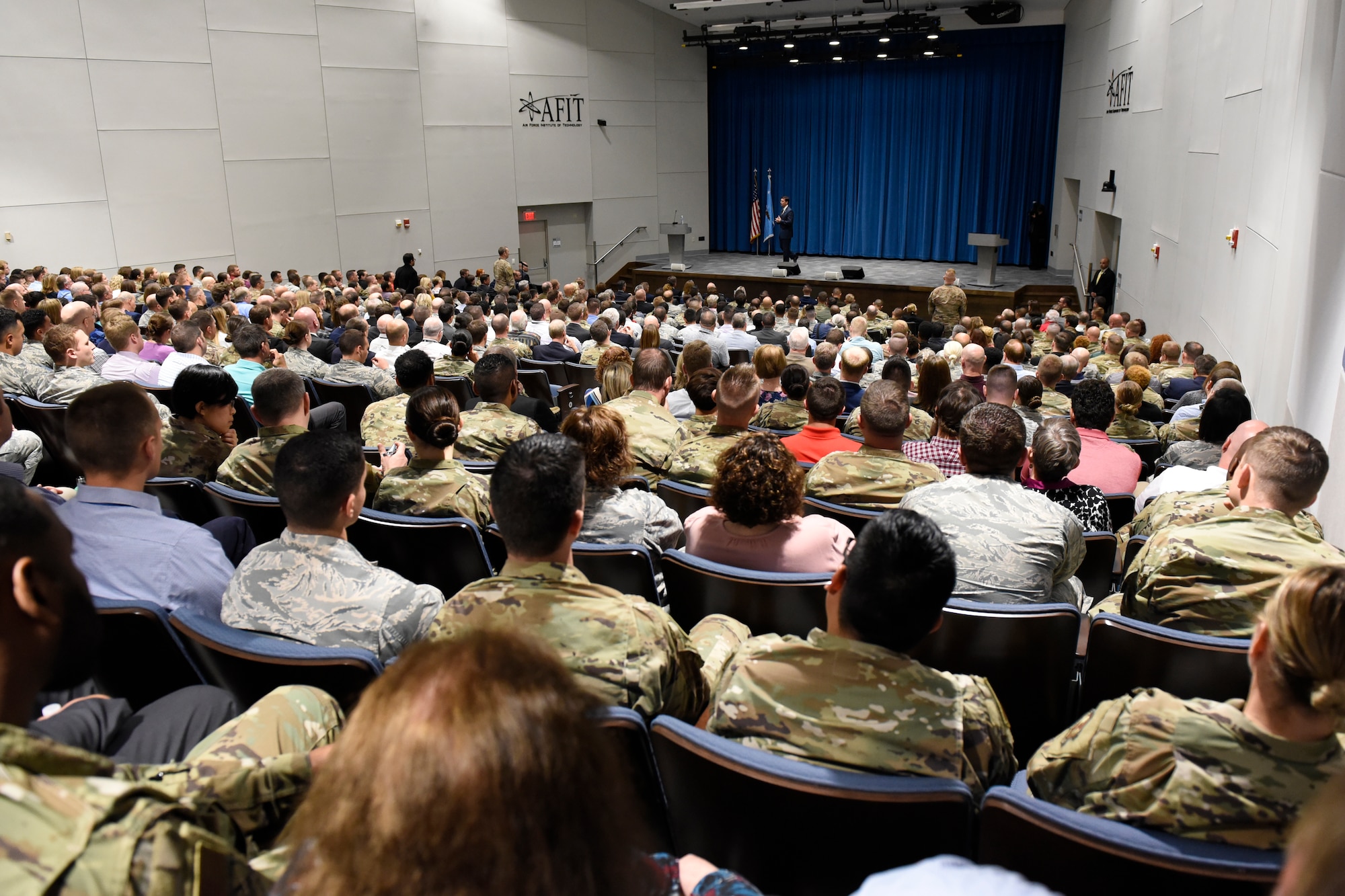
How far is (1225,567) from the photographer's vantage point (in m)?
2.39

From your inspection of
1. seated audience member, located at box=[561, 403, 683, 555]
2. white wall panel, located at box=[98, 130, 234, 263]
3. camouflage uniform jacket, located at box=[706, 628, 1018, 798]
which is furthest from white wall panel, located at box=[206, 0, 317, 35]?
camouflage uniform jacket, located at box=[706, 628, 1018, 798]

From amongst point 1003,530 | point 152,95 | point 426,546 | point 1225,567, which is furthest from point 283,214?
point 1225,567

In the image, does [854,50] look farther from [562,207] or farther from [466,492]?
[466,492]

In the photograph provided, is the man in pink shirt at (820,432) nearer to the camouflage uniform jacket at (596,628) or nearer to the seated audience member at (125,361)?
the camouflage uniform jacket at (596,628)

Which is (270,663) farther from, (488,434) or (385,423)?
(385,423)

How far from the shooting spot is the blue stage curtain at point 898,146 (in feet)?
62.0

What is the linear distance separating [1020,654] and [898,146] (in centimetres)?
2049

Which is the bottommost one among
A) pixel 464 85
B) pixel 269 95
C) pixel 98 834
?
pixel 98 834

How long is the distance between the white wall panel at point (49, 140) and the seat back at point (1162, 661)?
13549mm

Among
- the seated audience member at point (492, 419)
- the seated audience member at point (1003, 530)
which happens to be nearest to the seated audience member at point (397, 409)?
the seated audience member at point (492, 419)

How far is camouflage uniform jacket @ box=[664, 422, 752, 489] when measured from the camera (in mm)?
3795

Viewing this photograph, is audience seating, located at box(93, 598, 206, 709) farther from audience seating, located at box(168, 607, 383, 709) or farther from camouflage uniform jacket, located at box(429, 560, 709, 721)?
camouflage uniform jacket, located at box(429, 560, 709, 721)

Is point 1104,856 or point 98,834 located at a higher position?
point 98,834

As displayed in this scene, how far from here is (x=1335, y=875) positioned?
68 centimetres
